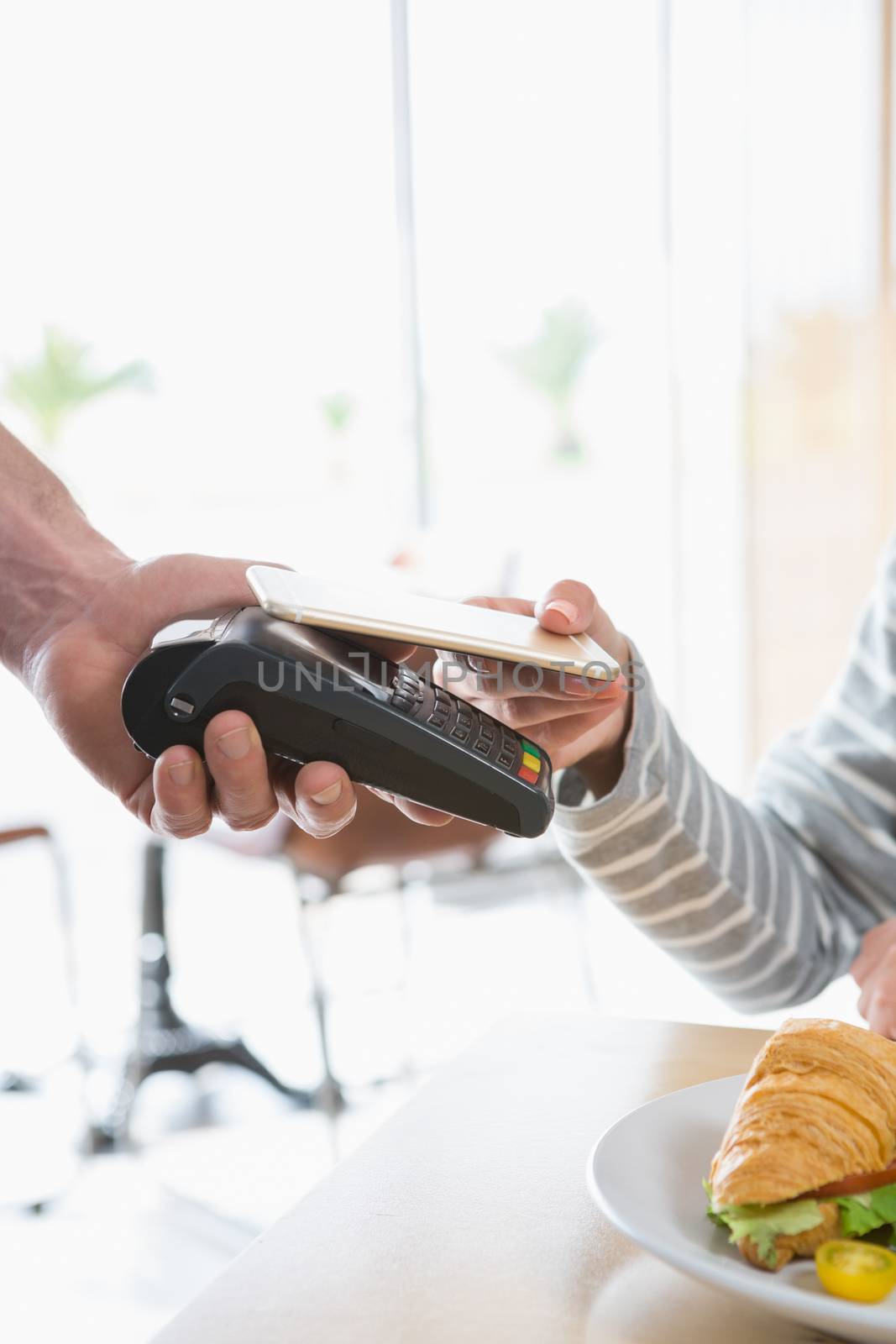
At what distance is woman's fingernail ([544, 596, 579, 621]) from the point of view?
68 cm

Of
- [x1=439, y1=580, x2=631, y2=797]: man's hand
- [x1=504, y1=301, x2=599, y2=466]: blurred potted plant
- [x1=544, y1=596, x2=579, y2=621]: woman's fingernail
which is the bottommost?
[x1=504, y1=301, x2=599, y2=466]: blurred potted plant

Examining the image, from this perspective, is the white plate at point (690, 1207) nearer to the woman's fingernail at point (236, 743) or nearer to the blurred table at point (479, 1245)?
the blurred table at point (479, 1245)

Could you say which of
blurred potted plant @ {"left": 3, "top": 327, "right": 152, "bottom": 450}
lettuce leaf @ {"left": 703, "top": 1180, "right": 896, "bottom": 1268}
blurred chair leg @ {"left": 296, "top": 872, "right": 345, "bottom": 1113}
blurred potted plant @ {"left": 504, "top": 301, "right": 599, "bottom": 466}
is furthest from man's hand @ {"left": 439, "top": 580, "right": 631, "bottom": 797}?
blurred potted plant @ {"left": 504, "top": 301, "right": 599, "bottom": 466}

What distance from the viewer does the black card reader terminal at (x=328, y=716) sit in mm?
619

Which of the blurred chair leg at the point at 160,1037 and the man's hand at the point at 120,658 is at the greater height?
the man's hand at the point at 120,658

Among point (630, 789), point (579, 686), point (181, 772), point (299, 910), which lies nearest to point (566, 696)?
point (579, 686)

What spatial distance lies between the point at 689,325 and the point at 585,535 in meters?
4.70

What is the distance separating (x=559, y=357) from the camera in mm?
14148

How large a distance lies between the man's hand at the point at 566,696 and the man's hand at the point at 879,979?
0.20 meters

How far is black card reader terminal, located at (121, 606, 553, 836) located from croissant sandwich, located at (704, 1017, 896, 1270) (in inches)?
7.9

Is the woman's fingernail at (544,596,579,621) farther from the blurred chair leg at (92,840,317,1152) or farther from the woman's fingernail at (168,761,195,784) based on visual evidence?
the blurred chair leg at (92,840,317,1152)

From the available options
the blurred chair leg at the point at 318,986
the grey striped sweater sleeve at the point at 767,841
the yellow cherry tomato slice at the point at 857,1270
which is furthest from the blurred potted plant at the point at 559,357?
the yellow cherry tomato slice at the point at 857,1270

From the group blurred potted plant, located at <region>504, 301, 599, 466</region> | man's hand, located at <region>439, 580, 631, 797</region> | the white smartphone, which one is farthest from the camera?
blurred potted plant, located at <region>504, 301, 599, 466</region>

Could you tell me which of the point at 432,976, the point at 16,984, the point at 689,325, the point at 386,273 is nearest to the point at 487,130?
the point at 386,273
